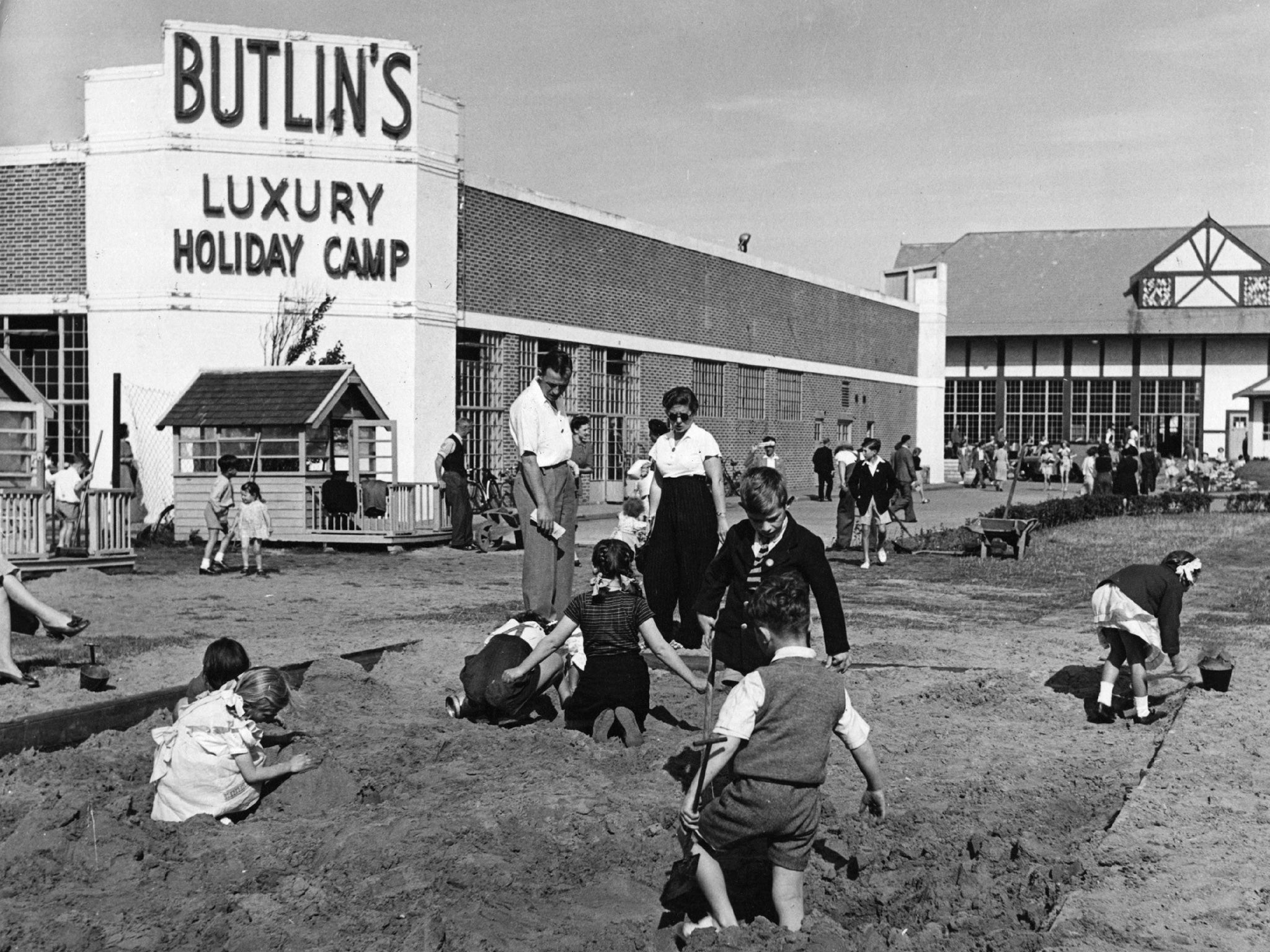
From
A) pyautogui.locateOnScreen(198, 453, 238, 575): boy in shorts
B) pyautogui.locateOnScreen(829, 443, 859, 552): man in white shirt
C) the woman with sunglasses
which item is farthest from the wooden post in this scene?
the woman with sunglasses

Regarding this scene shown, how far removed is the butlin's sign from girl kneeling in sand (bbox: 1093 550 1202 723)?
18.2 meters

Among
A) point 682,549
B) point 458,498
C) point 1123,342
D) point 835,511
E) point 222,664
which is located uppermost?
point 1123,342

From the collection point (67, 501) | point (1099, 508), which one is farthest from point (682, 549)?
point (1099, 508)

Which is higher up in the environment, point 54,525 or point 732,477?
point 732,477

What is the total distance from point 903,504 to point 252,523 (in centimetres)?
981

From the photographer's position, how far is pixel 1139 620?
329 inches

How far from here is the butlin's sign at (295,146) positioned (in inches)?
937

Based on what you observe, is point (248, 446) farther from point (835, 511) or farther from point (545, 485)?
point (835, 511)

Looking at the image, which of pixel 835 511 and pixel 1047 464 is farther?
pixel 1047 464

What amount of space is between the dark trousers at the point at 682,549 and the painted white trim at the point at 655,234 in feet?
58.0

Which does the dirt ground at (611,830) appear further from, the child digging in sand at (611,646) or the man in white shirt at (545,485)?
the man in white shirt at (545,485)

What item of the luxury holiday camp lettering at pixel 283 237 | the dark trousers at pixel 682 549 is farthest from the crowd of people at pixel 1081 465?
the dark trousers at pixel 682 549

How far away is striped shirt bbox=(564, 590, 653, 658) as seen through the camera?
7594 mm

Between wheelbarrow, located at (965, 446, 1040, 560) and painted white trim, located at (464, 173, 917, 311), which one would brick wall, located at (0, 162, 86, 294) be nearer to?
painted white trim, located at (464, 173, 917, 311)
